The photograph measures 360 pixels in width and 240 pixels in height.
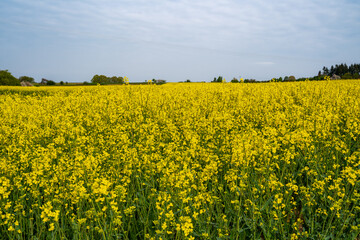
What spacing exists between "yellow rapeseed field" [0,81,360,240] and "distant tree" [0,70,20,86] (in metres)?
59.3

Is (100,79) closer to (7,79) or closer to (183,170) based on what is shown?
(7,79)

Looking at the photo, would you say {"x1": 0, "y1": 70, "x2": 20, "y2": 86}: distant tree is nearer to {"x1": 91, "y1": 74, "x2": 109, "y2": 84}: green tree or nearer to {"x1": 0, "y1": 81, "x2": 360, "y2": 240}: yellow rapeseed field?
{"x1": 91, "y1": 74, "x2": 109, "y2": 84}: green tree

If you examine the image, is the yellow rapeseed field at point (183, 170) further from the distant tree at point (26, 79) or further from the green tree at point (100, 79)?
the distant tree at point (26, 79)

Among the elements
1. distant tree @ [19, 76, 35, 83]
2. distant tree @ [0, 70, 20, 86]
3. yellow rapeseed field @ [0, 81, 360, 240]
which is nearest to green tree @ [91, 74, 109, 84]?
distant tree @ [0, 70, 20, 86]

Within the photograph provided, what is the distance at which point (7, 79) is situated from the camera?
6053cm

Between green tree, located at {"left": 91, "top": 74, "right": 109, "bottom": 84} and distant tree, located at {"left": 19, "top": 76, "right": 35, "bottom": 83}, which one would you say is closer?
green tree, located at {"left": 91, "top": 74, "right": 109, "bottom": 84}

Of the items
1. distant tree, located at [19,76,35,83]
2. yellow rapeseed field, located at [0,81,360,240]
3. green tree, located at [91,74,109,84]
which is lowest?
yellow rapeseed field, located at [0,81,360,240]

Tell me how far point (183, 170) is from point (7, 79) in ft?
233

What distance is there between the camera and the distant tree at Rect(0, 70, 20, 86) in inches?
2353

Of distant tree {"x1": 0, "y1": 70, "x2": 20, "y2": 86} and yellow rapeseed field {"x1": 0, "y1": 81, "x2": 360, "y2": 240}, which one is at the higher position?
distant tree {"x1": 0, "y1": 70, "x2": 20, "y2": 86}

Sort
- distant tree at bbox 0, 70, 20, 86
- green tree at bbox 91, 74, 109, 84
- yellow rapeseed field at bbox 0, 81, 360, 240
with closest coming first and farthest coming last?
yellow rapeseed field at bbox 0, 81, 360, 240 → green tree at bbox 91, 74, 109, 84 → distant tree at bbox 0, 70, 20, 86

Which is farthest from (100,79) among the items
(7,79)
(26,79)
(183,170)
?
(26,79)

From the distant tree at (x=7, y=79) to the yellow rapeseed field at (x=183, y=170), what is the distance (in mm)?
59303

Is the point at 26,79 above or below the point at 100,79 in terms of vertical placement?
above
